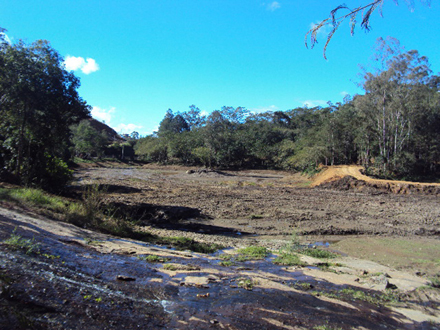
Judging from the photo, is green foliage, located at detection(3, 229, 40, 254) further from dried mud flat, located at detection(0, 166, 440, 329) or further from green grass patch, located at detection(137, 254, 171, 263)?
green grass patch, located at detection(137, 254, 171, 263)

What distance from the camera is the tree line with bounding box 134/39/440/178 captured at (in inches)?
1104

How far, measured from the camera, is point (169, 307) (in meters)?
3.96

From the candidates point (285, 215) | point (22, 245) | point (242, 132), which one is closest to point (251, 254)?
point (22, 245)

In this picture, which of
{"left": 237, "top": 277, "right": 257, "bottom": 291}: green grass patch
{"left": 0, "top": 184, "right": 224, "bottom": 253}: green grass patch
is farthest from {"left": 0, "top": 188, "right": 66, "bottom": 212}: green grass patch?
{"left": 237, "top": 277, "right": 257, "bottom": 291}: green grass patch

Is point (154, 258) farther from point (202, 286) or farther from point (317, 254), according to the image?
point (317, 254)

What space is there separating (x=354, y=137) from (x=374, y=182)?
12660mm

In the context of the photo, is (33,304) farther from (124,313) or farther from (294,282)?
(294,282)

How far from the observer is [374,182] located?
79.7ft

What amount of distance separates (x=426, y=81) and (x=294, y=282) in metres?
32.7

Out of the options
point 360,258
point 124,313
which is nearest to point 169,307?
point 124,313

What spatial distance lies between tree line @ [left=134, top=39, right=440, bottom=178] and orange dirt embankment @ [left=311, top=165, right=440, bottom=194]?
305 centimetres

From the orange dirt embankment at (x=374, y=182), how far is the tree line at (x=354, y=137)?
A: 10.0ft

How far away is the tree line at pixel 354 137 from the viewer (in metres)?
28.0

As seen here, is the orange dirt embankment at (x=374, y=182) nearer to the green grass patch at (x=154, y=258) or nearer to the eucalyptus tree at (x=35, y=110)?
the eucalyptus tree at (x=35, y=110)
